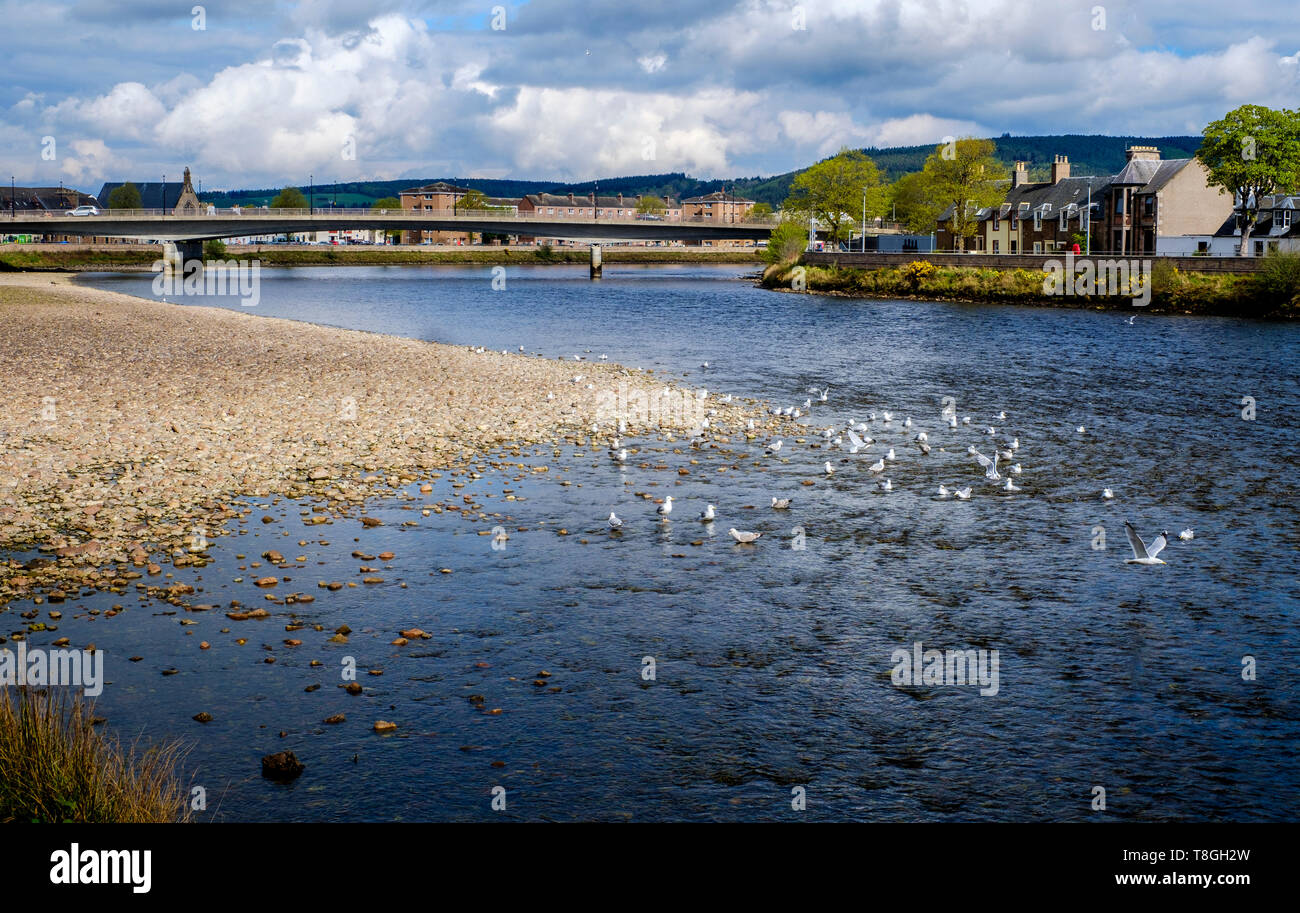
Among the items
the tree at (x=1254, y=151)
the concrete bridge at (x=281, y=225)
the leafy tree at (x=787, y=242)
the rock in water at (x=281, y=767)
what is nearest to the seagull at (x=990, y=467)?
the rock in water at (x=281, y=767)

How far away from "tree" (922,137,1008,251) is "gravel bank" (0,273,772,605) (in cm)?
9194

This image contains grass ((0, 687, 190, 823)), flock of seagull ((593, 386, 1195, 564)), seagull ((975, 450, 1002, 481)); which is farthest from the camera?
seagull ((975, 450, 1002, 481))

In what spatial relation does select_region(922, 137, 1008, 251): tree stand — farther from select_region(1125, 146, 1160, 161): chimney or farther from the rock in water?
the rock in water

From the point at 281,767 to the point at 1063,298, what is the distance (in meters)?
78.3

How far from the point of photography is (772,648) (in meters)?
14.2

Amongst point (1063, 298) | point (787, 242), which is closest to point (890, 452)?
point (1063, 298)

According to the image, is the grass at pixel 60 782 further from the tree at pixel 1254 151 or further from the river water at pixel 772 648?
the tree at pixel 1254 151

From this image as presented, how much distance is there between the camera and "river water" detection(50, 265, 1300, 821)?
10.8m

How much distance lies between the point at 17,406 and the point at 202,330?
22.2 meters

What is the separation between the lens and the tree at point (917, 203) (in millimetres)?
133750

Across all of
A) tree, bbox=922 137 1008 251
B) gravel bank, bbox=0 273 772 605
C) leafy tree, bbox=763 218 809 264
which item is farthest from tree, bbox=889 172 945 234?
gravel bank, bbox=0 273 772 605

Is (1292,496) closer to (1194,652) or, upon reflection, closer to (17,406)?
(1194,652)

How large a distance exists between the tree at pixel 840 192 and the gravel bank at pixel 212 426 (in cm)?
10448
